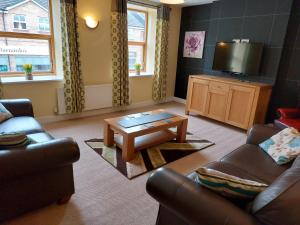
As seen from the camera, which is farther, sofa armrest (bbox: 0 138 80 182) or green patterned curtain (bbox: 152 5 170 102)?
green patterned curtain (bbox: 152 5 170 102)

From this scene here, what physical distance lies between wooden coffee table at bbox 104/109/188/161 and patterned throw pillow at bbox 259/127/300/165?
3.66 feet

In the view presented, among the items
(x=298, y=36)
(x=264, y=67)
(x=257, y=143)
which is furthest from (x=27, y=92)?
(x=298, y=36)

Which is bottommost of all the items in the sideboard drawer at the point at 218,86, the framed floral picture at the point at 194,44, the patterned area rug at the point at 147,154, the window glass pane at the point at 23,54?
the patterned area rug at the point at 147,154

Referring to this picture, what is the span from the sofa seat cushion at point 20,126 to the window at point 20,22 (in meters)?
1.70

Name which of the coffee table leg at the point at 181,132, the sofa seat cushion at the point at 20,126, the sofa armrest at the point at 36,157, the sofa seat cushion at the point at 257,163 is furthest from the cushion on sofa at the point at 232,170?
the sofa seat cushion at the point at 20,126

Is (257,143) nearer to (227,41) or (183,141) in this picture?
(183,141)

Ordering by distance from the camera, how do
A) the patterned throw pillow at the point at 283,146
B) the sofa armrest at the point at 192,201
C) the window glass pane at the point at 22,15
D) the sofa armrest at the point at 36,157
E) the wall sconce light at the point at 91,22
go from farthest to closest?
the wall sconce light at the point at 91,22
the window glass pane at the point at 22,15
the patterned throw pillow at the point at 283,146
the sofa armrest at the point at 36,157
the sofa armrest at the point at 192,201

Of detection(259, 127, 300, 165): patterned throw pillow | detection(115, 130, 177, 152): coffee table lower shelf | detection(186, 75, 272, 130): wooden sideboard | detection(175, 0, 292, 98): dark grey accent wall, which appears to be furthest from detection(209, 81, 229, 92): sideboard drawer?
detection(259, 127, 300, 165): patterned throw pillow

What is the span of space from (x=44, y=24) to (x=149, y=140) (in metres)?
2.59

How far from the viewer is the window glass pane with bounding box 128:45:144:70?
4752mm

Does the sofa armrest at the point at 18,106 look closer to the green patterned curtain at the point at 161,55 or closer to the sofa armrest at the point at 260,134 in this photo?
the sofa armrest at the point at 260,134

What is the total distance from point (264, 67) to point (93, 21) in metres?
3.04

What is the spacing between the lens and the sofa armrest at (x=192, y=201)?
100 centimetres

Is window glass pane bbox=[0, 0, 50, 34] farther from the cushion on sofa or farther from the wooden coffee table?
the cushion on sofa
